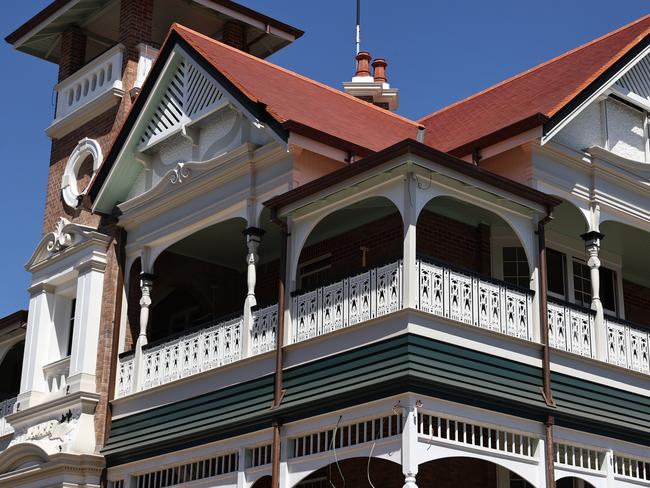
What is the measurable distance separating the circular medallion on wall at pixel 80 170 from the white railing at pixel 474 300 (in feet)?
30.0

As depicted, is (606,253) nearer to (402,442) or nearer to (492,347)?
(492,347)

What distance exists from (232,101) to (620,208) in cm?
631

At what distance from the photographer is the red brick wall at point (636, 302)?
74.6 feet

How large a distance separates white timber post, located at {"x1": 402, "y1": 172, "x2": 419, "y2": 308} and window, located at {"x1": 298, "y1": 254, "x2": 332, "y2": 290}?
4.86 meters

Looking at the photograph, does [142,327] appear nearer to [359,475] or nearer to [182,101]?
[182,101]

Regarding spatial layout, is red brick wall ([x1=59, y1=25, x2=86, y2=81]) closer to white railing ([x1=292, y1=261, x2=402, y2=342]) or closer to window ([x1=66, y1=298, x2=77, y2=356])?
window ([x1=66, y1=298, x2=77, y2=356])

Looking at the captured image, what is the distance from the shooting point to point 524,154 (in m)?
18.7

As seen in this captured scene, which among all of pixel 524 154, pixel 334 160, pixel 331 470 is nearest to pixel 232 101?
pixel 334 160

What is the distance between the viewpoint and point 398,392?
15.7 m

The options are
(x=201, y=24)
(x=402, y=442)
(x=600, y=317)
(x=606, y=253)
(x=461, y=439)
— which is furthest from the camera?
(x=201, y=24)

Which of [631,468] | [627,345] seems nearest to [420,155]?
[627,345]

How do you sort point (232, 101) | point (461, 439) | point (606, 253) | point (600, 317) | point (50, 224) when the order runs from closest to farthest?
point (461, 439)
point (600, 317)
point (232, 101)
point (606, 253)
point (50, 224)

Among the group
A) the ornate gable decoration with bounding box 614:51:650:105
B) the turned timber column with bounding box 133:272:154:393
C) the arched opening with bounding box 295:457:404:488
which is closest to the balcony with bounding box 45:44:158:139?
the turned timber column with bounding box 133:272:154:393

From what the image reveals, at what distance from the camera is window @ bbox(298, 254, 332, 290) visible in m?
21.4
